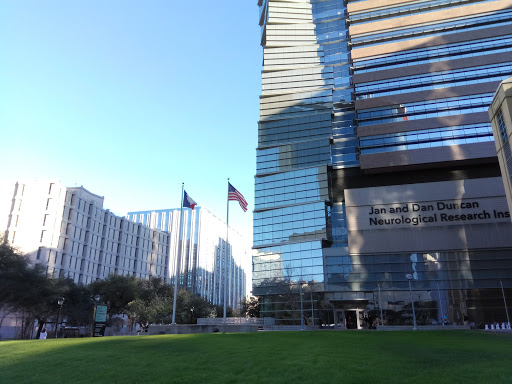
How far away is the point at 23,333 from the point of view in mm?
61906

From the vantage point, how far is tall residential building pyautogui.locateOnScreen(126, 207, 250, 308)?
15275 centimetres

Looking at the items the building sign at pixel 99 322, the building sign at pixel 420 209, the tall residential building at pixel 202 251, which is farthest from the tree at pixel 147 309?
the tall residential building at pixel 202 251

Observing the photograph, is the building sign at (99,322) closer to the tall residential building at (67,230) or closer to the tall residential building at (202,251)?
the tall residential building at (67,230)

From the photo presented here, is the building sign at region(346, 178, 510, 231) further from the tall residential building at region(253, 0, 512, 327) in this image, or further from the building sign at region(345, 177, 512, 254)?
the tall residential building at region(253, 0, 512, 327)

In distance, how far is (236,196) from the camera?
40.5 metres

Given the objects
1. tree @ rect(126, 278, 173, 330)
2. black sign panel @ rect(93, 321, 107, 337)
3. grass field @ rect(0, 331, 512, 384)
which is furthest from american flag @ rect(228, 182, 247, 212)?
tree @ rect(126, 278, 173, 330)

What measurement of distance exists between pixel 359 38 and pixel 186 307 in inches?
2314

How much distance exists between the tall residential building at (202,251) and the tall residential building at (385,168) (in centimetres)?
8604

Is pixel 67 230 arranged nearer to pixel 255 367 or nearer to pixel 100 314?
pixel 100 314

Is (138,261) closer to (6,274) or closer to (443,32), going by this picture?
(6,274)

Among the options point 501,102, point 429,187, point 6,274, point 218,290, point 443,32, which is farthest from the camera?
point 218,290

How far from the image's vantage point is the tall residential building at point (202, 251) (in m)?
153

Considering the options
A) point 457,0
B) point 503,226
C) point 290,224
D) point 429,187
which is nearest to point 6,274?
point 290,224

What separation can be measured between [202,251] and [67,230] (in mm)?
70958
